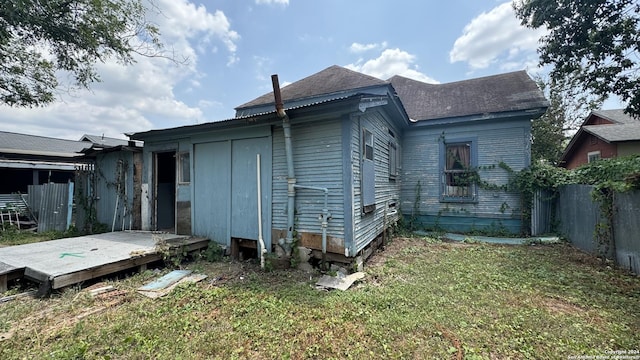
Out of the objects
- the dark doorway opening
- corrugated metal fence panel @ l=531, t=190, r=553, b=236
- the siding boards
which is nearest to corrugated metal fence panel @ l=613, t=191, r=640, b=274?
corrugated metal fence panel @ l=531, t=190, r=553, b=236

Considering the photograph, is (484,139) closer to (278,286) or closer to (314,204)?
(314,204)

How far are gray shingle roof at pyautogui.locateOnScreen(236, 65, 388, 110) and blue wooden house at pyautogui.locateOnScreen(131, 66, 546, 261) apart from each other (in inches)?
3.3

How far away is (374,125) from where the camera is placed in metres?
5.38

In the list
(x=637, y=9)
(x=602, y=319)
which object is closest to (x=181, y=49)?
(x=602, y=319)

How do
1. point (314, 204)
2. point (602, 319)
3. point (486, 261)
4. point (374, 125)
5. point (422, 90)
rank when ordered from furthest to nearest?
1. point (422, 90)
2. point (374, 125)
3. point (486, 261)
4. point (314, 204)
5. point (602, 319)

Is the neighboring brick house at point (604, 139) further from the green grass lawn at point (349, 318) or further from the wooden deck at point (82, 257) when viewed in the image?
the wooden deck at point (82, 257)

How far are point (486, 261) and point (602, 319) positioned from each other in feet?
7.32

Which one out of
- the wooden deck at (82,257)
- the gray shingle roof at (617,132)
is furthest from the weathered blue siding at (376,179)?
the gray shingle roof at (617,132)

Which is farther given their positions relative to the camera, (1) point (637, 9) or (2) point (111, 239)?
(1) point (637, 9)

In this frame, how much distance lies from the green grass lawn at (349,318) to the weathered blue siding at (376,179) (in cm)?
83

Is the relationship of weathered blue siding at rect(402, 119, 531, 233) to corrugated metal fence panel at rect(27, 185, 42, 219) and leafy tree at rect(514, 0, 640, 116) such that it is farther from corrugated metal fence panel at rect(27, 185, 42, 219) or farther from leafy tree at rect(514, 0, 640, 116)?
corrugated metal fence panel at rect(27, 185, 42, 219)

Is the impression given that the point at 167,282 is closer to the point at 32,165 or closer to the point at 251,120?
the point at 251,120

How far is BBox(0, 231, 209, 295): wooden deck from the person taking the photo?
3.54 m

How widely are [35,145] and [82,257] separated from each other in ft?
56.5
